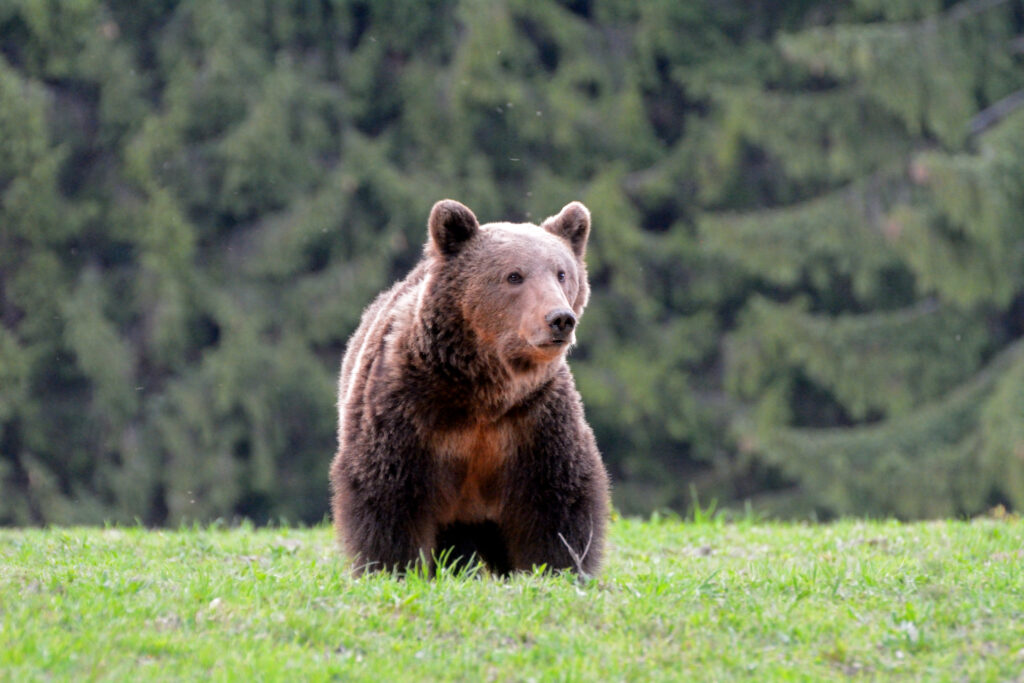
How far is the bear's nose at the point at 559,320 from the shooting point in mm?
5844

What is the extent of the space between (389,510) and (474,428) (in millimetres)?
483

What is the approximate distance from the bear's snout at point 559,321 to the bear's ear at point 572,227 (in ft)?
2.95

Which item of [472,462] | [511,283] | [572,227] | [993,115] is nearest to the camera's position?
[511,283]

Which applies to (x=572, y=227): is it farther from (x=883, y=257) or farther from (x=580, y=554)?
(x=883, y=257)

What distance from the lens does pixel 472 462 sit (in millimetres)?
6230

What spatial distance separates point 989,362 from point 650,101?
731 cm

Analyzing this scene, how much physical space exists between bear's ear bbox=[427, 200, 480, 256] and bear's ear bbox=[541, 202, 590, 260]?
0.45m

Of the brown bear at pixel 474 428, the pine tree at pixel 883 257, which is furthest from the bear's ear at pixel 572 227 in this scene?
the pine tree at pixel 883 257

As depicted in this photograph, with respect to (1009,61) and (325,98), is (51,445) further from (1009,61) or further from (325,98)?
(1009,61)

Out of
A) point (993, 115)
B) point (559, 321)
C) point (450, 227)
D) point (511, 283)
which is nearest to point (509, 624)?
point (559, 321)

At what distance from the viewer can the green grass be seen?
494 centimetres

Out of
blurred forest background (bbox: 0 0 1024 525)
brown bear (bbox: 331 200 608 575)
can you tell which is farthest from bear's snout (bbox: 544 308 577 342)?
blurred forest background (bbox: 0 0 1024 525)

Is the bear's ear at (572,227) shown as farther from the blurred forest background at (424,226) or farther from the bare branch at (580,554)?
the blurred forest background at (424,226)

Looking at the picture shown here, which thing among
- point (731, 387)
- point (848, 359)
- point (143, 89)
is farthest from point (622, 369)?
point (143, 89)
